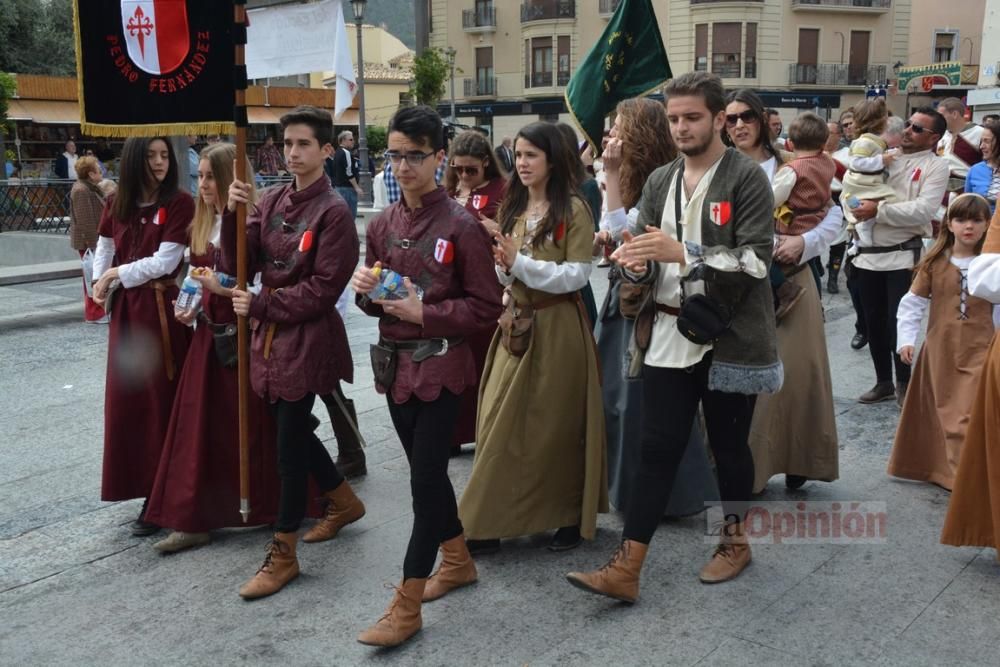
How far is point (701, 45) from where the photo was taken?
46.4 meters

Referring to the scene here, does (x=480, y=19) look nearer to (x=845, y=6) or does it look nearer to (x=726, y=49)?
(x=726, y=49)

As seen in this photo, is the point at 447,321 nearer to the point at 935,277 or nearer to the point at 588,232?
the point at 588,232

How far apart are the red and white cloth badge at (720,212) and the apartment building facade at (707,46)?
141ft

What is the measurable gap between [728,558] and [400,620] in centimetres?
139

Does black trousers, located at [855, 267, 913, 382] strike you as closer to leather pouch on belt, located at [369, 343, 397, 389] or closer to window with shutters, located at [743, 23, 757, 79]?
leather pouch on belt, located at [369, 343, 397, 389]

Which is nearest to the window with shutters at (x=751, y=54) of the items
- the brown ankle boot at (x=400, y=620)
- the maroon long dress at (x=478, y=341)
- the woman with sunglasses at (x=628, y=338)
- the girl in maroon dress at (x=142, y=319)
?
the maroon long dress at (x=478, y=341)

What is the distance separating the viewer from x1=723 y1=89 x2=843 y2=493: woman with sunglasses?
4809 millimetres

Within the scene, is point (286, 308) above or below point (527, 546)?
above

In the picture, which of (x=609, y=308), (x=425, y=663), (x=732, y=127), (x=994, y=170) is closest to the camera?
(x=425, y=663)

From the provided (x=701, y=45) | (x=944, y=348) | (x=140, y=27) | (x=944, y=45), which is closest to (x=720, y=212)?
(x=944, y=348)

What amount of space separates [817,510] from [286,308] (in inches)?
107

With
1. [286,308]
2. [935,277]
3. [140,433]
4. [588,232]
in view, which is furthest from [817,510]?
[140,433]

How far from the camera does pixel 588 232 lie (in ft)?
13.7

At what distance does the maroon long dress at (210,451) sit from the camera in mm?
4480
